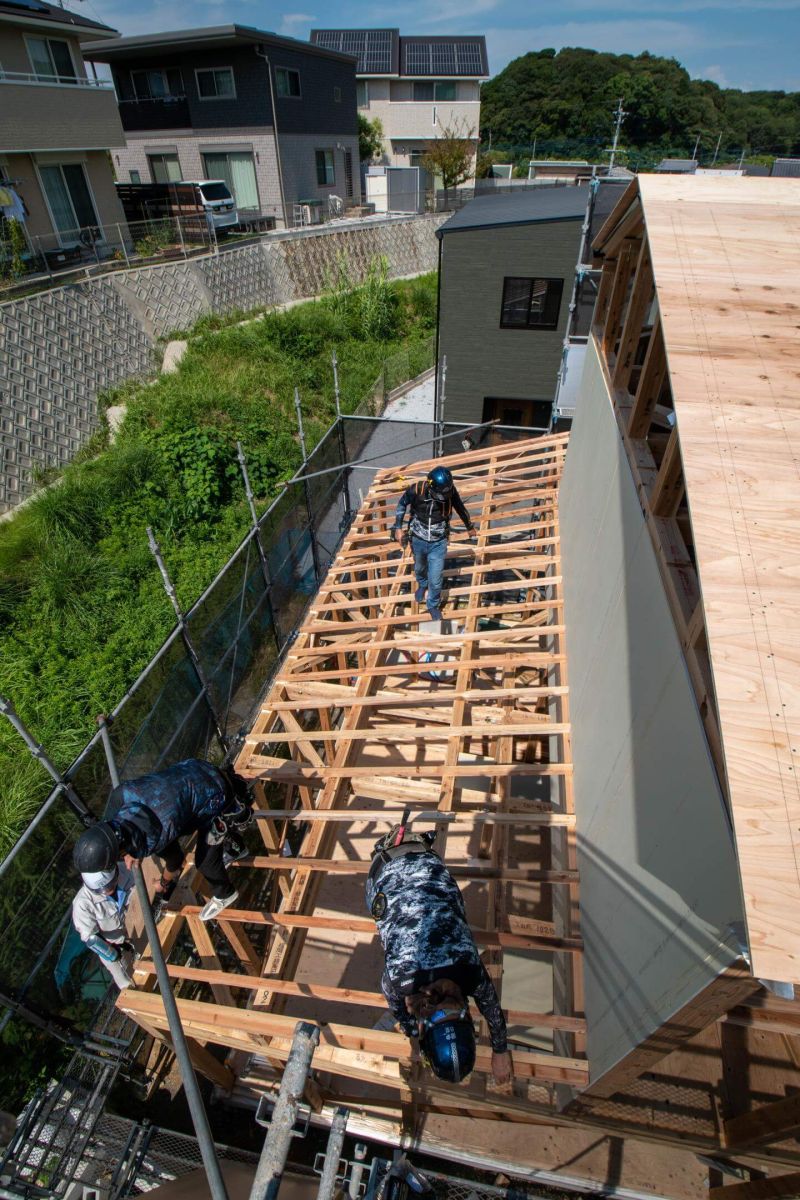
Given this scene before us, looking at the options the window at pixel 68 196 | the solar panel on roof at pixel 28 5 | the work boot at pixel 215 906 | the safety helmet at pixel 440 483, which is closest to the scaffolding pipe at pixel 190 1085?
the work boot at pixel 215 906

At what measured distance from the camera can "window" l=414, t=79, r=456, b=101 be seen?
36031mm

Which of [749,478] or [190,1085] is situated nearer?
[190,1085]

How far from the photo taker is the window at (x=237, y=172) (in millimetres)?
24406

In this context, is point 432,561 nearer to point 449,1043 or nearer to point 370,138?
point 449,1043

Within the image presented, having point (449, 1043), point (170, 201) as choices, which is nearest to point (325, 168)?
point (170, 201)

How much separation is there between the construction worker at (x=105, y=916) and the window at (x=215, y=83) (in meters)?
30.1

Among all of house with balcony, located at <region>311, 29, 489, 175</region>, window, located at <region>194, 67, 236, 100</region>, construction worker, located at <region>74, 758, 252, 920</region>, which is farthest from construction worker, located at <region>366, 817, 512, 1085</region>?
house with balcony, located at <region>311, 29, 489, 175</region>

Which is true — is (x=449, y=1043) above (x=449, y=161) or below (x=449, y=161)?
below

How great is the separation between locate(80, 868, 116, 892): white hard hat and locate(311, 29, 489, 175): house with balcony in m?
43.5

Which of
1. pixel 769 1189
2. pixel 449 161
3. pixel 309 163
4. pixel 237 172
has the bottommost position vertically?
pixel 769 1189

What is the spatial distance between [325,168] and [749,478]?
107 ft

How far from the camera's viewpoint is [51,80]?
15312 millimetres

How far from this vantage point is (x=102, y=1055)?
15.4 feet

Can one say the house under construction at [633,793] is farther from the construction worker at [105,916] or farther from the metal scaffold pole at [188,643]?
the metal scaffold pole at [188,643]
